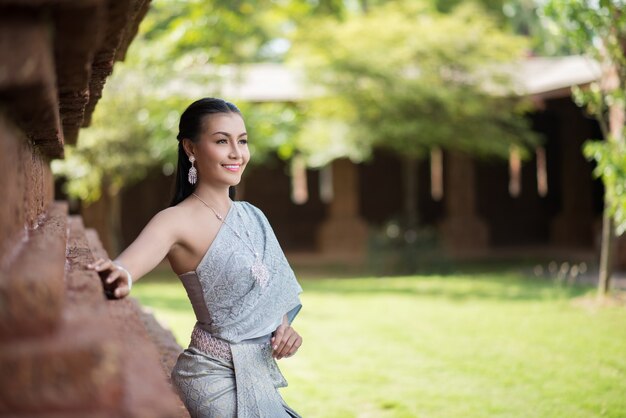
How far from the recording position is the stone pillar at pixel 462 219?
17922 mm

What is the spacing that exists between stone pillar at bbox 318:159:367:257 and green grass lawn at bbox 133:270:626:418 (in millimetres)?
5073

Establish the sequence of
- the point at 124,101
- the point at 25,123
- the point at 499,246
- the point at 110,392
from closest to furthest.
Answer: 1. the point at 110,392
2. the point at 25,123
3. the point at 124,101
4. the point at 499,246

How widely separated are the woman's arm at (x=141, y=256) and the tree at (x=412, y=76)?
37.6 feet

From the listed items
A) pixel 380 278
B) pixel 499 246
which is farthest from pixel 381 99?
pixel 499 246

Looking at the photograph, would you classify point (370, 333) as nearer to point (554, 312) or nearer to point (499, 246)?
point (554, 312)

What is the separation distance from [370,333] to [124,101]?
6974 mm

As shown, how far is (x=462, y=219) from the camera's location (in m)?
17.9

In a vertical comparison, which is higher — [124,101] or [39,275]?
[124,101]

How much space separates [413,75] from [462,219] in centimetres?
464

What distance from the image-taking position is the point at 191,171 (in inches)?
105

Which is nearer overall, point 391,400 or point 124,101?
point 391,400

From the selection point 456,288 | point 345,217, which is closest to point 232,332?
point 456,288

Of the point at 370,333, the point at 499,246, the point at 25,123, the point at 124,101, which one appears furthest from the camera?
the point at 499,246

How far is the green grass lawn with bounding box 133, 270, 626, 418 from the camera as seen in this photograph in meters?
5.60
